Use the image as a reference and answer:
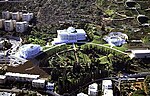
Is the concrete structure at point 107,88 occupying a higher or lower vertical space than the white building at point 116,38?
lower

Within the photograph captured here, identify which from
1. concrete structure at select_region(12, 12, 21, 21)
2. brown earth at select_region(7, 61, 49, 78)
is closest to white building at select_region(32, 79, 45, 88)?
brown earth at select_region(7, 61, 49, 78)

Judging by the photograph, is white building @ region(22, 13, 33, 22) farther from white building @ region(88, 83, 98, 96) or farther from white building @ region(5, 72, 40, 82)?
white building @ region(88, 83, 98, 96)

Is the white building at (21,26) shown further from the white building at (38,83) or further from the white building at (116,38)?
the white building at (38,83)

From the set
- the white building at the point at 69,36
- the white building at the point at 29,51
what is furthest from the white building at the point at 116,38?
the white building at the point at 29,51


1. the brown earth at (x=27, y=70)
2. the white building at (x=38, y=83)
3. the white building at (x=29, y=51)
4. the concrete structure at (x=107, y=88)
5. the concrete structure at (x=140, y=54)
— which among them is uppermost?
the white building at (x=29, y=51)

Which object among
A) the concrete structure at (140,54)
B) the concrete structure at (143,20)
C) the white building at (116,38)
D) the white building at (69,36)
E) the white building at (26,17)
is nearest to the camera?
the concrete structure at (140,54)

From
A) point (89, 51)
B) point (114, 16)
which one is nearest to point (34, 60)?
point (89, 51)

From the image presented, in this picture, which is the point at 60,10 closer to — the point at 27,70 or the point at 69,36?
the point at 69,36

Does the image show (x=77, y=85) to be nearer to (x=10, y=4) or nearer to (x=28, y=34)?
(x=28, y=34)

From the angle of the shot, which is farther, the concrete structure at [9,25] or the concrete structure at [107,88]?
the concrete structure at [9,25]
